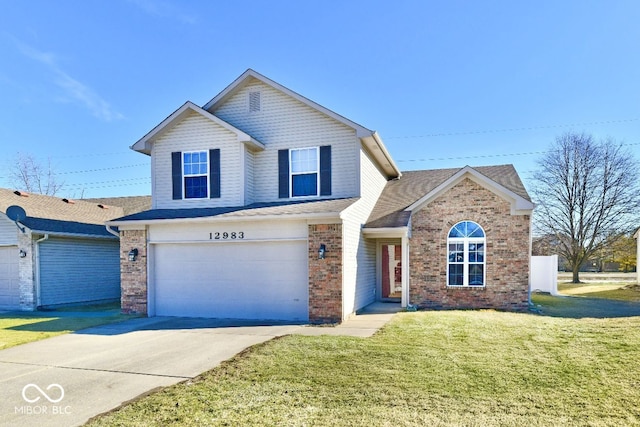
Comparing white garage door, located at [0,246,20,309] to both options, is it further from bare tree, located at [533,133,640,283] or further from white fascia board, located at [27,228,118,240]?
bare tree, located at [533,133,640,283]

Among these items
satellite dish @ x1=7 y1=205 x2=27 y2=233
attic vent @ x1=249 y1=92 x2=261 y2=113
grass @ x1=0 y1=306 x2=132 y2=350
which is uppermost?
attic vent @ x1=249 y1=92 x2=261 y2=113

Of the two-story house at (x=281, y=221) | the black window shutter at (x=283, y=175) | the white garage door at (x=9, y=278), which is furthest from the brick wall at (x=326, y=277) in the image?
the white garage door at (x=9, y=278)

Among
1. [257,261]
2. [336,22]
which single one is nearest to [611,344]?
[257,261]

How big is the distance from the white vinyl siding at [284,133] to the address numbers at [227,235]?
209 cm

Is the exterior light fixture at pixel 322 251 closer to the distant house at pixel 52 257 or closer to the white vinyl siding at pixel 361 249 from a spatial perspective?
the white vinyl siding at pixel 361 249

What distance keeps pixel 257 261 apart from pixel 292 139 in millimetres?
4508

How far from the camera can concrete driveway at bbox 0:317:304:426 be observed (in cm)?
507

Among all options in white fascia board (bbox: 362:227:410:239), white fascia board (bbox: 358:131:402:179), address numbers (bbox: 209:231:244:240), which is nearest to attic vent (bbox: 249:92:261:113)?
white fascia board (bbox: 358:131:402:179)

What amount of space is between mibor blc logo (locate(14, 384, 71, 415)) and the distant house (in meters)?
10.7

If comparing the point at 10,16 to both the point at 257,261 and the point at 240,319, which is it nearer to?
the point at 257,261

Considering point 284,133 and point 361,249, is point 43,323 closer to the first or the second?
point 284,133

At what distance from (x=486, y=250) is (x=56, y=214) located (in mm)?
18087

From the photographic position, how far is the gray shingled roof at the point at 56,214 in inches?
595

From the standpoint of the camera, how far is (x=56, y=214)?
1669cm
